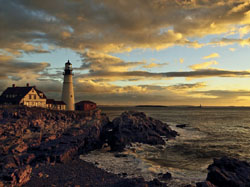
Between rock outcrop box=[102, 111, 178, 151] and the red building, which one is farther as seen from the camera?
the red building

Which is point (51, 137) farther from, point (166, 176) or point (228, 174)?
point (228, 174)

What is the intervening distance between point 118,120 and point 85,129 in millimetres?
9259

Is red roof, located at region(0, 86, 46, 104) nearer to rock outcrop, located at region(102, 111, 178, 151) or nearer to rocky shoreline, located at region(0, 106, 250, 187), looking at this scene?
rocky shoreline, located at region(0, 106, 250, 187)

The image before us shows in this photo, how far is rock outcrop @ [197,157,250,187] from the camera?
16359 mm

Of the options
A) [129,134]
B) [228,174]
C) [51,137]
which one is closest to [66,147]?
[51,137]

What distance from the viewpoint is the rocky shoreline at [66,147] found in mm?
17906

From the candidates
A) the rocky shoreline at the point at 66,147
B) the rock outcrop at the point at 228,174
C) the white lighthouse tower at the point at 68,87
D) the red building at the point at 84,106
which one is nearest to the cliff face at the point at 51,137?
the rocky shoreline at the point at 66,147

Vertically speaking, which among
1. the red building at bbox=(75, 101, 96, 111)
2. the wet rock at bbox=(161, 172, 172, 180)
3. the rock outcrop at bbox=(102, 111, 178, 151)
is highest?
the red building at bbox=(75, 101, 96, 111)

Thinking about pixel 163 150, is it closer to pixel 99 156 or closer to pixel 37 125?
pixel 99 156

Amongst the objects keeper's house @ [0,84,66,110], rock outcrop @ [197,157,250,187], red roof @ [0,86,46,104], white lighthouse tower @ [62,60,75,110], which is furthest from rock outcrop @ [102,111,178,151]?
red roof @ [0,86,46,104]

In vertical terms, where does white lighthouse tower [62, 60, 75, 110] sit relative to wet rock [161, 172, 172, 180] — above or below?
above

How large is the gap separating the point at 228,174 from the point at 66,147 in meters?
20.4

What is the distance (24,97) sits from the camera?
49.0 metres

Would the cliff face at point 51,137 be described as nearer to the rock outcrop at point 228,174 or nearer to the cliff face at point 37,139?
the cliff face at point 37,139
